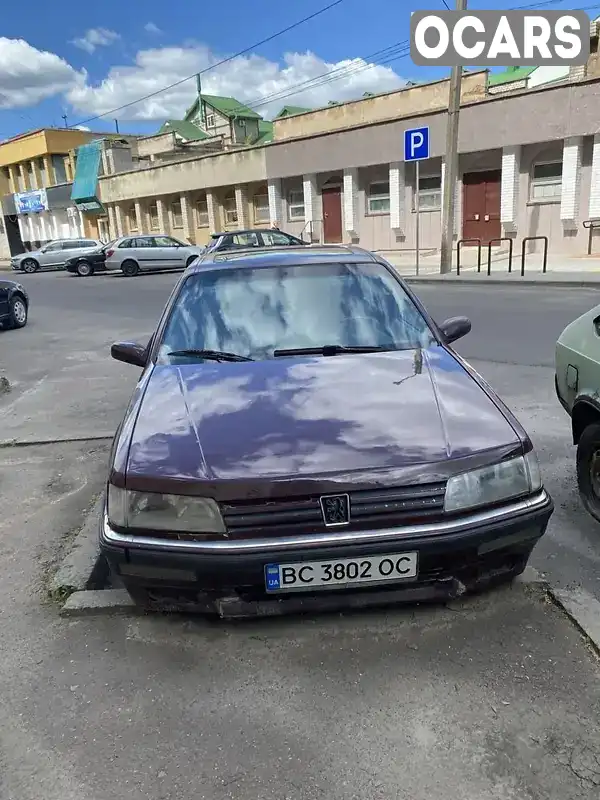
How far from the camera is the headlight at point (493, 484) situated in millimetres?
2434

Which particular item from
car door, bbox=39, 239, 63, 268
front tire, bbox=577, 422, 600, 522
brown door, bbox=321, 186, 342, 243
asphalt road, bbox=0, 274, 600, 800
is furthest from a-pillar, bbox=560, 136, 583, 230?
car door, bbox=39, 239, 63, 268

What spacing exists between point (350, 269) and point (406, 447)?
187 centimetres

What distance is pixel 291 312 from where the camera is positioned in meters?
3.80

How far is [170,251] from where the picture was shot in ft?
80.5

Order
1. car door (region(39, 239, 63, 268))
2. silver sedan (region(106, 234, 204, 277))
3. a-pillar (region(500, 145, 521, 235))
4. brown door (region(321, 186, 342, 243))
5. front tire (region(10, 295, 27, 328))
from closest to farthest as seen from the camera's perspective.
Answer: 1. front tire (region(10, 295, 27, 328))
2. a-pillar (region(500, 145, 521, 235))
3. silver sedan (region(106, 234, 204, 277))
4. brown door (region(321, 186, 342, 243))
5. car door (region(39, 239, 63, 268))

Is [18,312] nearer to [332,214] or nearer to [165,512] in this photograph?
[165,512]

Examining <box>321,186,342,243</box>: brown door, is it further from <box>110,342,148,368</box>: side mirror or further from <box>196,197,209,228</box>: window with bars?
<box>110,342,148,368</box>: side mirror

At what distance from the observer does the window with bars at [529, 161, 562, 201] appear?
19375 millimetres

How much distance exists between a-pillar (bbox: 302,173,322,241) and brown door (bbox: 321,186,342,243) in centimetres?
34

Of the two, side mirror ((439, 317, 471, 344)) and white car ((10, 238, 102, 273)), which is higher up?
side mirror ((439, 317, 471, 344))

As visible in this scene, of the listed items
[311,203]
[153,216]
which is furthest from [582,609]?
[153,216]

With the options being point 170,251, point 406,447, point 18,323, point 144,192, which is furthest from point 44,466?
point 144,192

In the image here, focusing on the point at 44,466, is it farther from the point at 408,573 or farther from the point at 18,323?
the point at 18,323

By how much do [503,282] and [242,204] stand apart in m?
17.9
